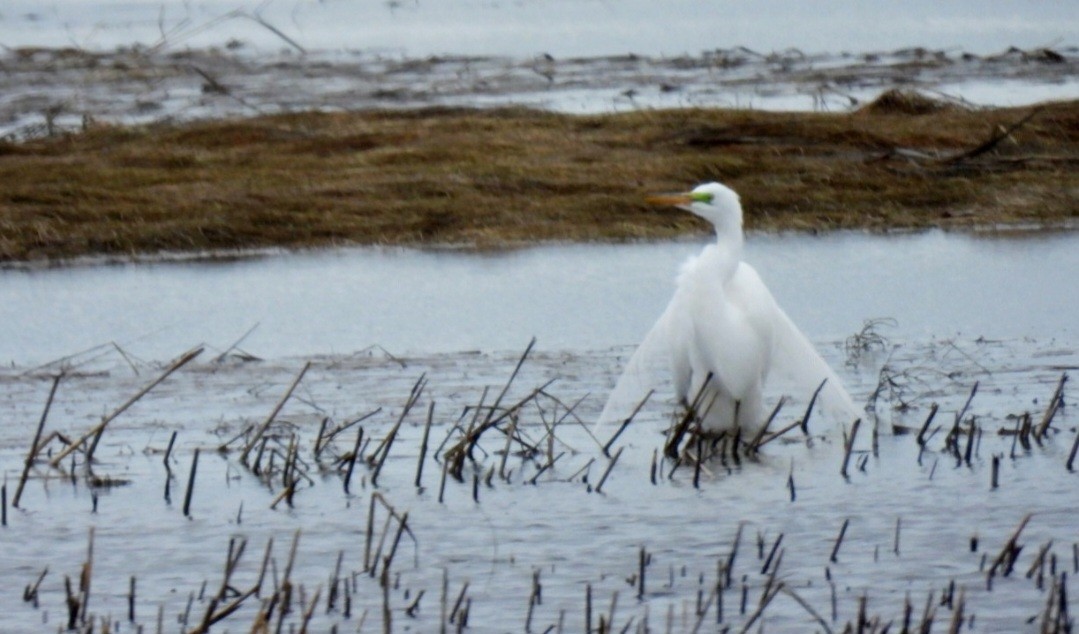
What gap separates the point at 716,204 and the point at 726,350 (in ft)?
2.35

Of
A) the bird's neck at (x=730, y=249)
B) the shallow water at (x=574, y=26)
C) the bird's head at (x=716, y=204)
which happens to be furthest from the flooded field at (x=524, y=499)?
the shallow water at (x=574, y=26)

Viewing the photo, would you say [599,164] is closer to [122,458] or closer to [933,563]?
[122,458]

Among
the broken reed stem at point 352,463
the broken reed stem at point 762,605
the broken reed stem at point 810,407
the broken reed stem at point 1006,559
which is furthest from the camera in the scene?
the broken reed stem at point 810,407

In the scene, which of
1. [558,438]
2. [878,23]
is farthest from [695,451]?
[878,23]

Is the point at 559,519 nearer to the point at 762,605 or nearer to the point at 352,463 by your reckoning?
the point at 352,463

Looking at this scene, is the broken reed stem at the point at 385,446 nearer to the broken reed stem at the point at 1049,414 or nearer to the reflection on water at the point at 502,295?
the broken reed stem at the point at 1049,414

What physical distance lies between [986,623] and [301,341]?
567 centimetres

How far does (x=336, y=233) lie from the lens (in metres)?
13.2

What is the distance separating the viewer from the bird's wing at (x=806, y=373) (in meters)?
7.21

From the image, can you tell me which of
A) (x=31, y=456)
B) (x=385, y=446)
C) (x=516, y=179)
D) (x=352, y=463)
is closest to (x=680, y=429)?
(x=385, y=446)

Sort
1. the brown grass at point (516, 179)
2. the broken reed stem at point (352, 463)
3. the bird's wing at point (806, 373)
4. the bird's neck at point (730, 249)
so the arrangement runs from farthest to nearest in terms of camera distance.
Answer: the brown grass at point (516, 179)
the bird's neck at point (730, 249)
the bird's wing at point (806, 373)
the broken reed stem at point (352, 463)

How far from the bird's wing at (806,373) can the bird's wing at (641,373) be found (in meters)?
0.44

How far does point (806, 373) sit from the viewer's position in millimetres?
7340

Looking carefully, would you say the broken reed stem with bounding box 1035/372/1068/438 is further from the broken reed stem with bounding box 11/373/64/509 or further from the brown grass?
the brown grass
